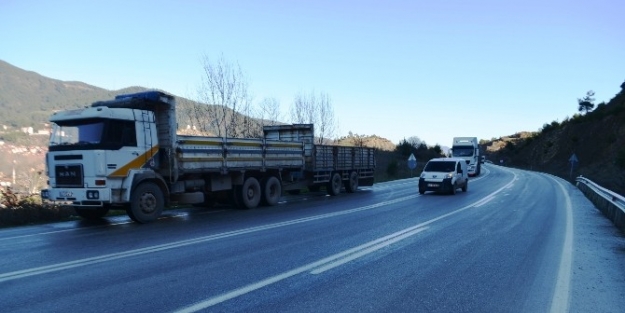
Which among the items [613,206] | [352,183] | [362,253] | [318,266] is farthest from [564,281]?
[352,183]

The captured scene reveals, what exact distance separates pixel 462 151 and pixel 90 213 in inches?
1387

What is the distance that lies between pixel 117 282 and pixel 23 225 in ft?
24.0

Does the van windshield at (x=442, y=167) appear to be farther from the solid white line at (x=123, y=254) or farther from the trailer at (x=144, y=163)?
the solid white line at (x=123, y=254)

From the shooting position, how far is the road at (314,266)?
5023 millimetres

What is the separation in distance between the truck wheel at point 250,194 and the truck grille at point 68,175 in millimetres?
5223

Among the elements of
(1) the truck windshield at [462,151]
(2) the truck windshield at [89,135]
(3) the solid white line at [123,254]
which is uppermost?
(2) the truck windshield at [89,135]

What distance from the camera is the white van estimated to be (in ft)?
68.0

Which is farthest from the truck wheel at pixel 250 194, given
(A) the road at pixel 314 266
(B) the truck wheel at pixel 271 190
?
(A) the road at pixel 314 266

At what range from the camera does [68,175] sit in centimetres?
1084

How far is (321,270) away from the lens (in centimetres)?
636

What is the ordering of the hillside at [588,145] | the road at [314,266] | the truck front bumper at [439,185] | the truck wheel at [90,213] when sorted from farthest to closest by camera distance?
the hillside at [588,145] → the truck front bumper at [439,185] → the truck wheel at [90,213] → the road at [314,266]

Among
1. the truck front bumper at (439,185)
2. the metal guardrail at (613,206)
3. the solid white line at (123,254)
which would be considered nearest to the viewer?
the solid white line at (123,254)

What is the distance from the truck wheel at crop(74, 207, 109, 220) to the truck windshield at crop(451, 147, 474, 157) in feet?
113

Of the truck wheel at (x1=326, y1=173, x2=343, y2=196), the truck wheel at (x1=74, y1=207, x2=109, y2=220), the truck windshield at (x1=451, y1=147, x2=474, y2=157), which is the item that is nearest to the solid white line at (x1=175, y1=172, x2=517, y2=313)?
the truck wheel at (x1=74, y1=207, x2=109, y2=220)
